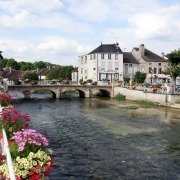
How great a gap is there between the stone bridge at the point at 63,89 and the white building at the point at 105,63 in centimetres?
722

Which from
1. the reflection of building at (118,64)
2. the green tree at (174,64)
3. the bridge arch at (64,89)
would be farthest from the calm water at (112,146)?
the reflection of building at (118,64)

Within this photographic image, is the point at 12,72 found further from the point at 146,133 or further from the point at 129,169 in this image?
the point at 129,169

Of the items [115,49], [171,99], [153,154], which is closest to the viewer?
[153,154]

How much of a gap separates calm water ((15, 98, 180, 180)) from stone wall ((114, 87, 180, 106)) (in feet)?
44.0

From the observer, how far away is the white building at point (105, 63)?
82250mm

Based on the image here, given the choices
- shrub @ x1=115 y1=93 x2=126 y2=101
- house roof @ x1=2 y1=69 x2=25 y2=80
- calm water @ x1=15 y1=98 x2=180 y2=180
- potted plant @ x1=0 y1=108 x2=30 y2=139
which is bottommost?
calm water @ x1=15 y1=98 x2=180 y2=180

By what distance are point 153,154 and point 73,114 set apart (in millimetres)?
21725

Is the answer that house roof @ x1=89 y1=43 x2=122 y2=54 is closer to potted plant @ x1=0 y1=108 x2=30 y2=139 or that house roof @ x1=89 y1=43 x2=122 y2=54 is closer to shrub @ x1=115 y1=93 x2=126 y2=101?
shrub @ x1=115 y1=93 x2=126 y2=101

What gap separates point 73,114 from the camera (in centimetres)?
4206

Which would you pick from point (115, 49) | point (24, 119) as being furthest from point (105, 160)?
point (115, 49)

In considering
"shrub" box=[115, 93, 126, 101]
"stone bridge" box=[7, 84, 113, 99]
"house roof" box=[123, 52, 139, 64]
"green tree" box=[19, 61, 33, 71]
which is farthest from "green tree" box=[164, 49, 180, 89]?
"green tree" box=[19, 61, 33, 71]

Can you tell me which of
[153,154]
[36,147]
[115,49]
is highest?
[115,49]

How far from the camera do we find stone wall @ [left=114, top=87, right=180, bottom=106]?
171 ft

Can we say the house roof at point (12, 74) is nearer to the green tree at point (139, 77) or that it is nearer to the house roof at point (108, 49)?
the house roof at point (108, 49)
